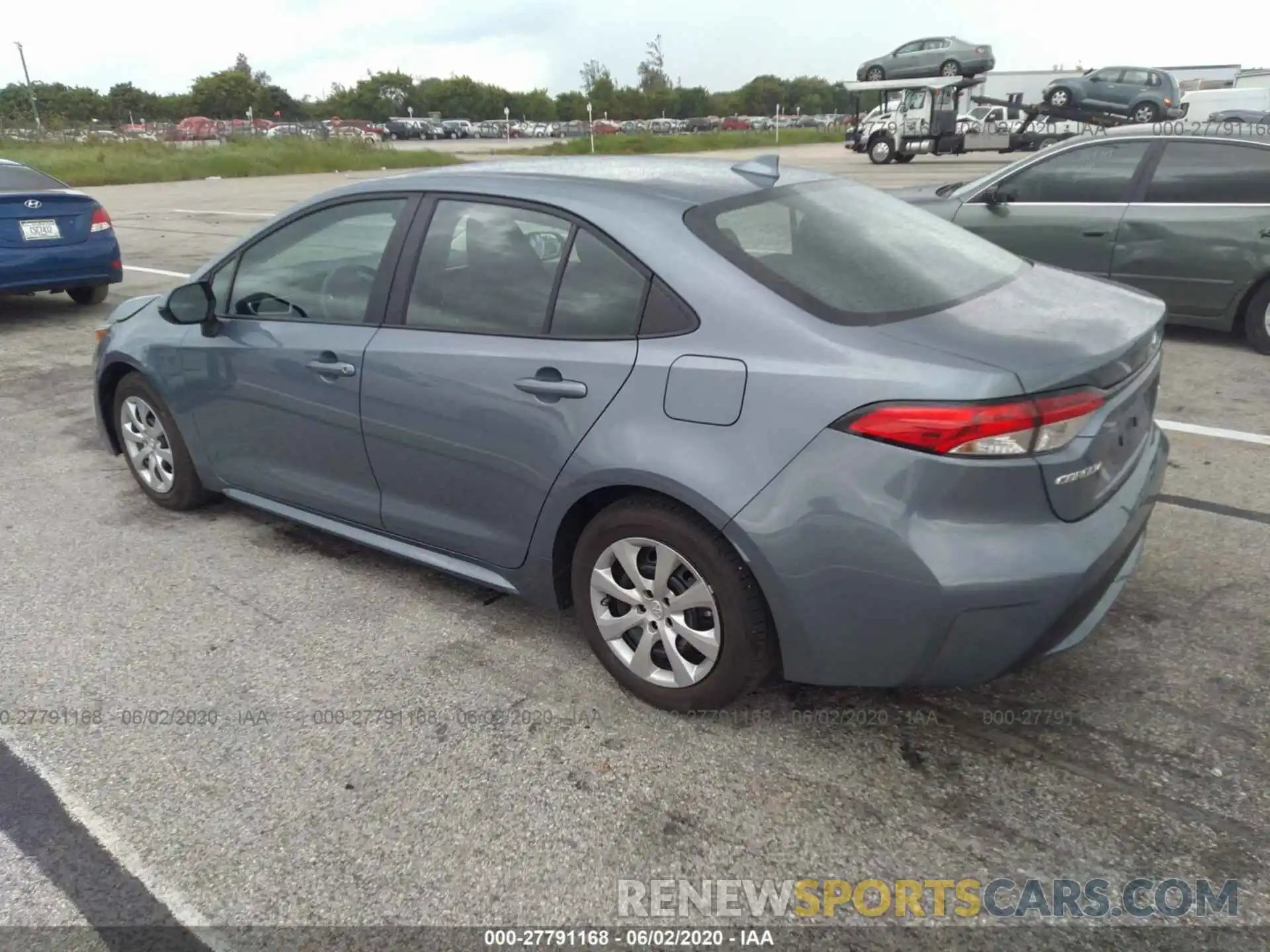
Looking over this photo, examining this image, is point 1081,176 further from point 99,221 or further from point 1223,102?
point 1223,102

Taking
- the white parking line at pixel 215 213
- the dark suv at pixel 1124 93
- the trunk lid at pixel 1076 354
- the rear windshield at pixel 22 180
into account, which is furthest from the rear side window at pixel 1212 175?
the dark suv at pixel 1124 93

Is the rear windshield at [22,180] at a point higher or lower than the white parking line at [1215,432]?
higher

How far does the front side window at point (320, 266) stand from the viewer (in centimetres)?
362

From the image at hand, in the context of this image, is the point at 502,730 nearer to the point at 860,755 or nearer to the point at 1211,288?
the point at 860,755

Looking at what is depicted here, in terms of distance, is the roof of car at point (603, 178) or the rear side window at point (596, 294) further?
the roof of car at point (603, 178)

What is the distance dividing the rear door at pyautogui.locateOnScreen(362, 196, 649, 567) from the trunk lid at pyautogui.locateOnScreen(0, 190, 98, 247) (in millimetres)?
6859

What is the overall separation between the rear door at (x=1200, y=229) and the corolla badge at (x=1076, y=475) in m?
5.20

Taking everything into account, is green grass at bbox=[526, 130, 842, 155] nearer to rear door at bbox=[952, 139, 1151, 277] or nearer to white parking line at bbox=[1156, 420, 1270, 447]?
rear door at bbox=[952, 139, 1151, 277]

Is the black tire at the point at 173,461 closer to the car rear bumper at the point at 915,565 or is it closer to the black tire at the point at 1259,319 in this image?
the car rear bumper at the point at 915,565

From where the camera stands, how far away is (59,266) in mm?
8984

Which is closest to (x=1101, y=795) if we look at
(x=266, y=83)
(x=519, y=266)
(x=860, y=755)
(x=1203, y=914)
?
(x=1203, y=914)

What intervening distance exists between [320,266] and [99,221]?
6756 mm

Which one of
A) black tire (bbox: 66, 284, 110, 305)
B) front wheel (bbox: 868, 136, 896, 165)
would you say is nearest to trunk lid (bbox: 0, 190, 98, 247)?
black tire (bbox: 66, 284, 110, 305)

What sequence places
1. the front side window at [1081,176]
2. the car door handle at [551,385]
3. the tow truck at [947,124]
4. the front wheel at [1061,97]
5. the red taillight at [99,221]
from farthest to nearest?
1. the tow truck at [947,124]
2. the front wheel at [1061,97]
3. the red taillight at [99,221]
4. the front side window at [1081,176]
5. the car door handle at [551,385]
